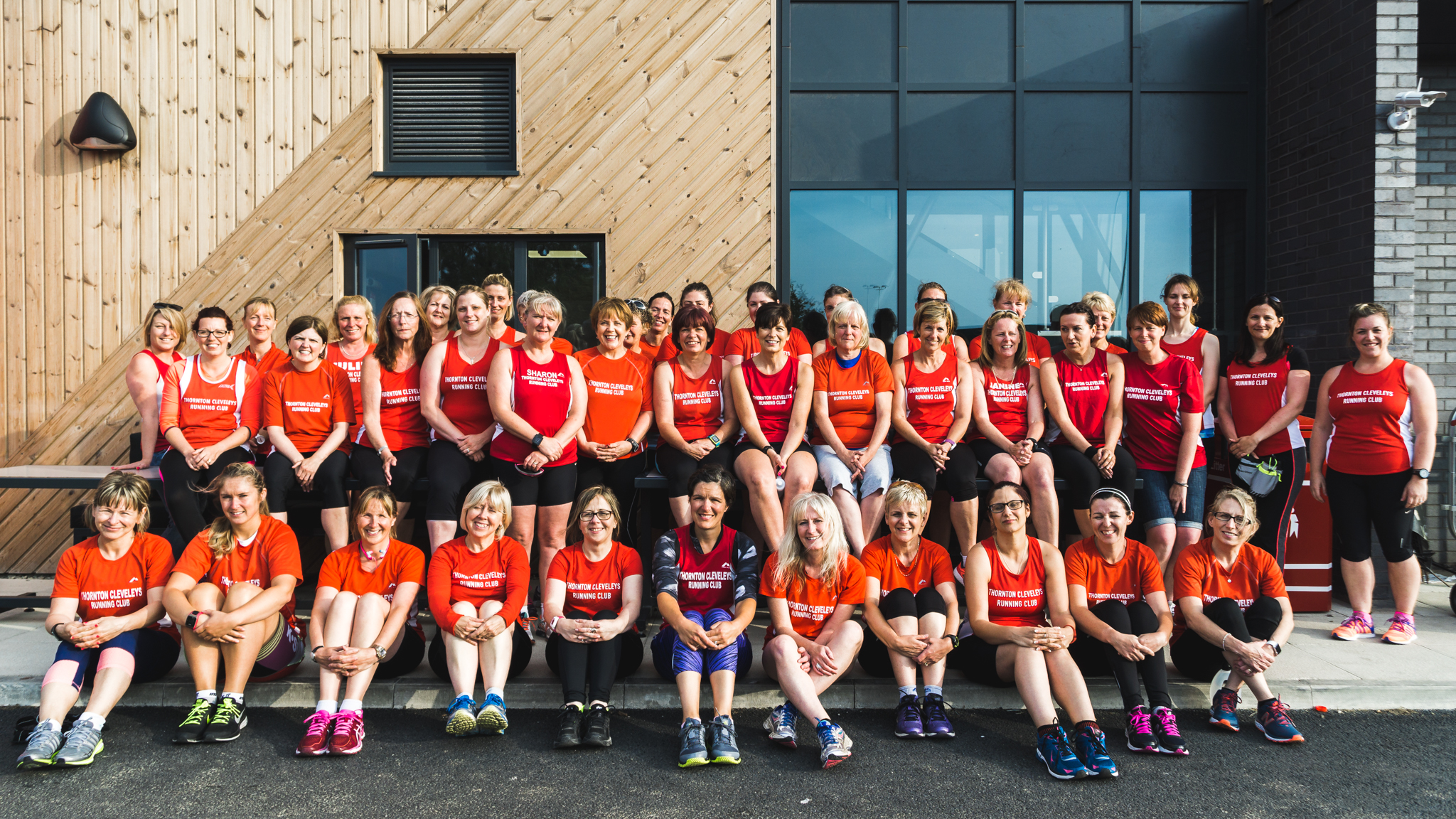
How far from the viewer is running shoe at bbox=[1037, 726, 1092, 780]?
3.24 meters

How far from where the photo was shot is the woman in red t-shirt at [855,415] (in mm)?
4793

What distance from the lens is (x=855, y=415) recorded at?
4.94 m

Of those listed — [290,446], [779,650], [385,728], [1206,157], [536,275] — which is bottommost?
[385,728]

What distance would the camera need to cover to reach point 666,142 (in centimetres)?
709

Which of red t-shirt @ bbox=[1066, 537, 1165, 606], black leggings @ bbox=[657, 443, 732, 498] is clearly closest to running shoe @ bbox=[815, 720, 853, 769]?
red t-shirt @ bbox=[1066, 537, 1165, 606]

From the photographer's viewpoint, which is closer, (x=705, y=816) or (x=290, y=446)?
(x=705, y=816)

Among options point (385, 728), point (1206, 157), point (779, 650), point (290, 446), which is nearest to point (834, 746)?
point (779, 650)

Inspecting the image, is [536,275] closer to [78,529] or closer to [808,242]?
[808,242]

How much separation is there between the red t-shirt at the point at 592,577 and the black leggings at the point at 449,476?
39.0 inches

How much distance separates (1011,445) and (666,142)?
4.02 metres

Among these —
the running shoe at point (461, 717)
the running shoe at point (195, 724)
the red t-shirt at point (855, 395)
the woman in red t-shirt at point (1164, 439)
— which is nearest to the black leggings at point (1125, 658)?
the woman in red t-shirt at point (1164, 439)

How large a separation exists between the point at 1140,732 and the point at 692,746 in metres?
1.93

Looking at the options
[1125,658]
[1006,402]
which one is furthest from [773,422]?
[1125,658]

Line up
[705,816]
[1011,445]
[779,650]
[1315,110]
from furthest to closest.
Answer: [1315,110] → [1011,445] → [779,650] → [705,816]
